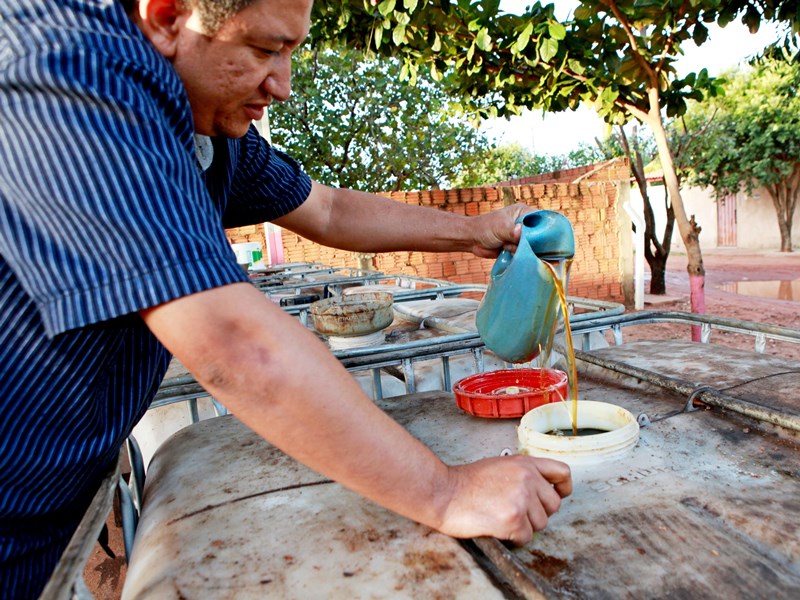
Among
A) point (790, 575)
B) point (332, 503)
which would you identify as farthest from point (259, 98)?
point (790, 575)

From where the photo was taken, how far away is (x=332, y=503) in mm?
1009

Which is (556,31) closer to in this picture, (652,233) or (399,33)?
(399,33)

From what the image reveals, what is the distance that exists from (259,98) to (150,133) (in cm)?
28

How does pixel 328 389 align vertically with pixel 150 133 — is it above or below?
below

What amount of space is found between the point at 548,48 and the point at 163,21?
317 centimetres

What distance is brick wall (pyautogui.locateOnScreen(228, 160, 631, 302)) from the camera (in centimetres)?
697

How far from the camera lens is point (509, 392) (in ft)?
4.59

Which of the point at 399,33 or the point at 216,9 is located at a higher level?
the point at 399,33

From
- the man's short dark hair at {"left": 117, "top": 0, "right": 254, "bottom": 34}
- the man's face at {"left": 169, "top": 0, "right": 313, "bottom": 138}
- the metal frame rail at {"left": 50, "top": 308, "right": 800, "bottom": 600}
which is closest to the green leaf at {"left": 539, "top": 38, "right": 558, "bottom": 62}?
the metal frame rail at {"left": 50, "top": 308, "right": 800, "bottom": 600}

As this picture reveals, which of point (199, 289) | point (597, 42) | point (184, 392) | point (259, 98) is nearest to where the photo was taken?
point (199, 289)

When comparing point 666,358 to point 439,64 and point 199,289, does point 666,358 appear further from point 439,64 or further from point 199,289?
point 439,64

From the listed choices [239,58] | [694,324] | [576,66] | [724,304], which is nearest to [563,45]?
[576,66]

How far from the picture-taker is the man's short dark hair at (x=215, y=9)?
0.76m

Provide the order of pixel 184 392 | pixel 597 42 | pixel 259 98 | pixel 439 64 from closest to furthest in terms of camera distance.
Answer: pixel 259 98 < pixel 184 392 < pixel 597 42 < pixel 439 64
